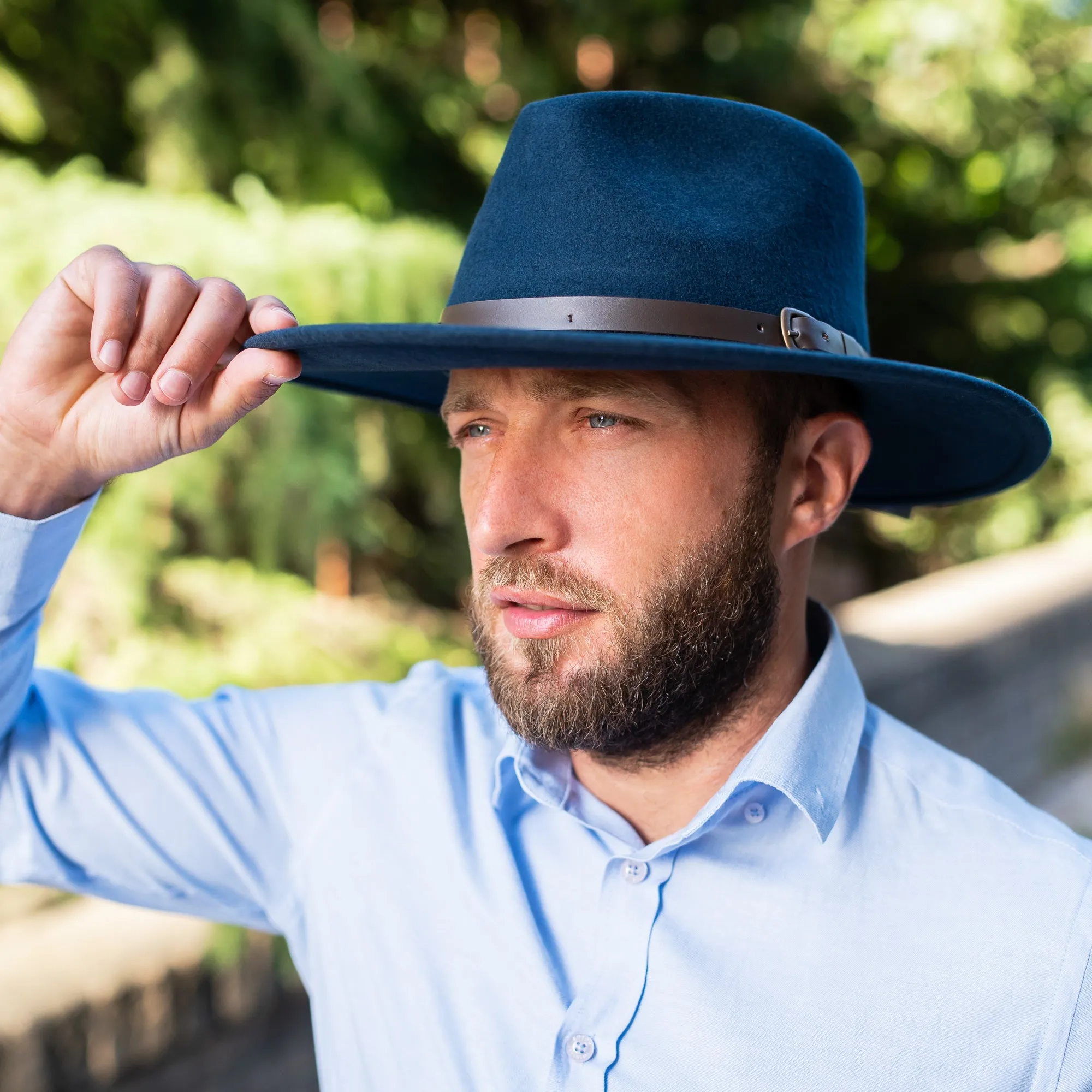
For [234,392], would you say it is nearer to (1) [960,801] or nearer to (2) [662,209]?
(2) [662,209]

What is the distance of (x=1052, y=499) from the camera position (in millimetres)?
10062

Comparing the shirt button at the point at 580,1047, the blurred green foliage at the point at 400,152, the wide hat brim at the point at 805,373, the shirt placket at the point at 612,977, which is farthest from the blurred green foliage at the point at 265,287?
the shirt button at the point at 580,1047

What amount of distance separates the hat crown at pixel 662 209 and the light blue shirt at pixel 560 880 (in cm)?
62

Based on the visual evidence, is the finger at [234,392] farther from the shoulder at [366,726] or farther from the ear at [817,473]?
the ear at [817,473]

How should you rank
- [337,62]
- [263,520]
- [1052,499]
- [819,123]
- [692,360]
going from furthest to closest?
[1052,499]
[819,123]
[337,62]
[263,520]
[692,360]

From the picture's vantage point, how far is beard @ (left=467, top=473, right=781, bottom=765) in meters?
1.51

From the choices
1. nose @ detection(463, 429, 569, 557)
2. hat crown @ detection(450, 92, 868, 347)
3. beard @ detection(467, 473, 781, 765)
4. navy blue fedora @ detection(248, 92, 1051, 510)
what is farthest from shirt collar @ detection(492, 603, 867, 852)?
hat crown @ detection(450, 92, 868, 347)

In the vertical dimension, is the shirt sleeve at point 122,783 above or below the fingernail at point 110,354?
below

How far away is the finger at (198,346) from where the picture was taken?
136 centimetres

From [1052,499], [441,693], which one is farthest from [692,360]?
[1052,499]

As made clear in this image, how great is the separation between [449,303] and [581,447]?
32 centimetres

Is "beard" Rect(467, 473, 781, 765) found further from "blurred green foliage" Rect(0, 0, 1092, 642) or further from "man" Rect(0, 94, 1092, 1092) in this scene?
"blurred green foliage" Rect(0, 0, 1092, 642)

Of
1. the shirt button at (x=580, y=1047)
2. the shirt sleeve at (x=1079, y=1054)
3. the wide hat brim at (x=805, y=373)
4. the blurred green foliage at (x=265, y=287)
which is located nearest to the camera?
the wide hat brim at (x=805, y=373)

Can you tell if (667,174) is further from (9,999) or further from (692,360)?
(9,999)
